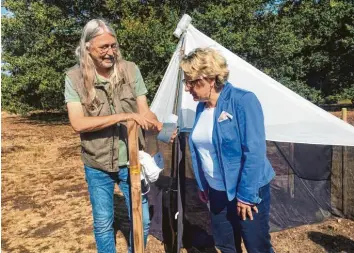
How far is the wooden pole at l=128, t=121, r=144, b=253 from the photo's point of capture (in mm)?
2340

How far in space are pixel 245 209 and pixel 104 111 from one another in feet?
3.57

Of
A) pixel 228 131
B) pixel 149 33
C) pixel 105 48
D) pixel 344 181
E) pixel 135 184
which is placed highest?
pixel 149 33

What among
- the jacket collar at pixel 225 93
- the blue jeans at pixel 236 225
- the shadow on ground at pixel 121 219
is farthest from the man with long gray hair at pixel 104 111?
the shadow on ground at pixel 121 219

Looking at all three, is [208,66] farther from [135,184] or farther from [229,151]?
[135,184]

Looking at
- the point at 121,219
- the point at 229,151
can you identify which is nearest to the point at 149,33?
the point at 121,219

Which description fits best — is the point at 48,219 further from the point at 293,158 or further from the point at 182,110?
the point at 293,158

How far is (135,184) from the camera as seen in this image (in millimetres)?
2367

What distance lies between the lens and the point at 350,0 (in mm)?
18297

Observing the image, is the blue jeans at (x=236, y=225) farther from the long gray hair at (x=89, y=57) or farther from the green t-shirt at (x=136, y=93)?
the long gray hair at (x=89, y=57)

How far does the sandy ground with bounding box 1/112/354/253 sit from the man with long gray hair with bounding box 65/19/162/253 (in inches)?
57.5

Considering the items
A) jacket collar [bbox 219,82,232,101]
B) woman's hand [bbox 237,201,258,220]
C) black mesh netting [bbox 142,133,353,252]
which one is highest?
jacket collar [bbox 219,82,232,101]

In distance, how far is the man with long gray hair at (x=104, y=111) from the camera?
7.77 ft

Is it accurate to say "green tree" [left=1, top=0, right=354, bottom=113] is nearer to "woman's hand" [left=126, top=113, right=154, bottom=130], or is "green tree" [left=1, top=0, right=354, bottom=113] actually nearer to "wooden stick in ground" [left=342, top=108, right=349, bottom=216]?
"wooden stick in ground" [left=342, top=108, right=349, bottom=216]

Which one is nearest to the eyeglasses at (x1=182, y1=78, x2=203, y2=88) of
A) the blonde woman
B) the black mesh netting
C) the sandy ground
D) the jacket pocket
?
the blonde woman
